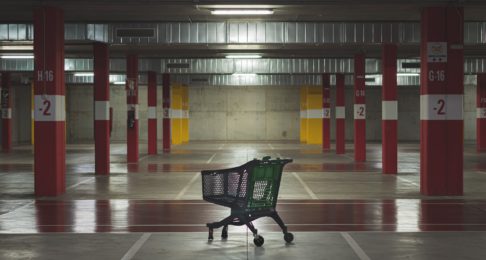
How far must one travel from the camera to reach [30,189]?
16984 millimetres

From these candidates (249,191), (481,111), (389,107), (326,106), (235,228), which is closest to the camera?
(249,191)

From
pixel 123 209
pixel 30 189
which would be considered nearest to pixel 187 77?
pixel 30 189

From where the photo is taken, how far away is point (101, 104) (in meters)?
21.1

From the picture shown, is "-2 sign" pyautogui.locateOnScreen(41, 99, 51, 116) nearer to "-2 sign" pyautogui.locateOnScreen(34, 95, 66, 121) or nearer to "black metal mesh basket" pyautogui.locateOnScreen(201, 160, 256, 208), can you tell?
"-2 sign" pyautogui.locateOnScreen(34, 95, 66, 121)

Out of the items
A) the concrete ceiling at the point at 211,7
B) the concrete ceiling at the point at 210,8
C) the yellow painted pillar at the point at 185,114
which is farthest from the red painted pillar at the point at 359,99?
the yellow painted pillar at the point at 185,114

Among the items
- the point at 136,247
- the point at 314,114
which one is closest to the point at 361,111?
the point at 136,247

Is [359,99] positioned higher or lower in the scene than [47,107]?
higher

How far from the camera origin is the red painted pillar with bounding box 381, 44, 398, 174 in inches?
830

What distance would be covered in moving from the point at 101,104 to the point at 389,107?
28.4 feet

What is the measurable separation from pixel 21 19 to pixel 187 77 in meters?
22.3

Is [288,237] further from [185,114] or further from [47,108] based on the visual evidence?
[185,114]

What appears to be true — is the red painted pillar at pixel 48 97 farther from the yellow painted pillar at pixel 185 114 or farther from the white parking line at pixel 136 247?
the yellow painted pillar at pixel 185 114

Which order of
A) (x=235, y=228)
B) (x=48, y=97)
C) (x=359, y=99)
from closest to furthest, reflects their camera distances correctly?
1. (x=235, y=228)
2. (x=48, y=97)
3. (x=359, y=99)

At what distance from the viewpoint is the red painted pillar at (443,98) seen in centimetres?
1538
